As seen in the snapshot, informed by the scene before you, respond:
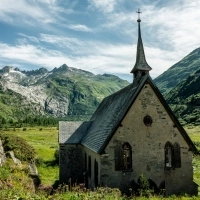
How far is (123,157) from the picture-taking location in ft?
85.4

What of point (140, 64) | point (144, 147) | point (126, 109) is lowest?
point (144, 147)

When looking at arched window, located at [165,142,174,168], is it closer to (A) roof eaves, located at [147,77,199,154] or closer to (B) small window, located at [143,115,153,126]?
(A) roof eaves, located at [147,77,199,154]

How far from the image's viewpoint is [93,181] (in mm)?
29141

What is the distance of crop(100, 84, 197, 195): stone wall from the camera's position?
26016 millimetres

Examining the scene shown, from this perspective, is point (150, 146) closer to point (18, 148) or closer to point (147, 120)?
point (147, 120)

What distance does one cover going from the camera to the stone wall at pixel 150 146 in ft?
85.4

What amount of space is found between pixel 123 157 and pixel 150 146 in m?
→ 2.95

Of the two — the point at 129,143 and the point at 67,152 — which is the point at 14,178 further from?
the point at 67,152

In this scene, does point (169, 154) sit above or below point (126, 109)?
below

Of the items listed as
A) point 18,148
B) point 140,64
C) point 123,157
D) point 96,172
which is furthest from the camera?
point 18,148

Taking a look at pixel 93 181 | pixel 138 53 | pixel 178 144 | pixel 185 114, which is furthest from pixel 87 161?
pixel 185 114

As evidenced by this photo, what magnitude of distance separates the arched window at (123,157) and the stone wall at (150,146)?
0.95 ft

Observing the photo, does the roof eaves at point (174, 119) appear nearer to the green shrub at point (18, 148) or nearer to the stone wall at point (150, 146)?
the stone wall at point (150, 146)

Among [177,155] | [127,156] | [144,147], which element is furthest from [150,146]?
[177,155]
